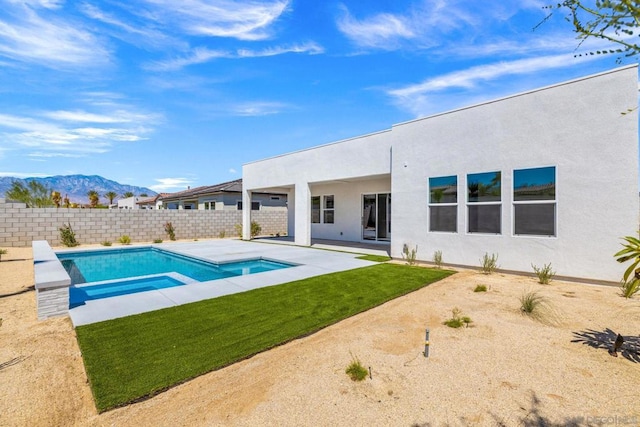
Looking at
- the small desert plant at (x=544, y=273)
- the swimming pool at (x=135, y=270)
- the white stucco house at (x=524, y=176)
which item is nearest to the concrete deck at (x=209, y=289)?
the swimming pool at (x=135, y=270)

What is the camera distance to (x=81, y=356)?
14.1 ft

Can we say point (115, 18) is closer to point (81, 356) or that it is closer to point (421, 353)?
point (81, 356)

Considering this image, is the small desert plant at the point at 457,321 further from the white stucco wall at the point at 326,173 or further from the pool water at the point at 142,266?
the white stucco wall at the point at 326,173

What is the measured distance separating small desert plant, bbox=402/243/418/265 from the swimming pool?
4515mm

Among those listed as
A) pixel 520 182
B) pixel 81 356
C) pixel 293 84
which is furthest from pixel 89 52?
pixel 520 182

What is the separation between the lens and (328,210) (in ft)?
64.2

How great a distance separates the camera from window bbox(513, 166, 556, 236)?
8.55 m

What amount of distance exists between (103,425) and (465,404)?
3.70 meters

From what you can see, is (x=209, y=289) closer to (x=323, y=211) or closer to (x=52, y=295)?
(x=52, y=295)

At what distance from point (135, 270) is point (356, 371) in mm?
11107

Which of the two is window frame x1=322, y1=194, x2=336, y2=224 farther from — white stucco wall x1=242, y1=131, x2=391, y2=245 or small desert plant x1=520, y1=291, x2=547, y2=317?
small desert plant x1=520, y1=291, x2=547, y2=317

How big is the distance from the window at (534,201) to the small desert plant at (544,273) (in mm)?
971

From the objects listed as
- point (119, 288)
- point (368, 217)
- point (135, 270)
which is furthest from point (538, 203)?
point (135, 270)

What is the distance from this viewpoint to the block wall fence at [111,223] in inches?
635
